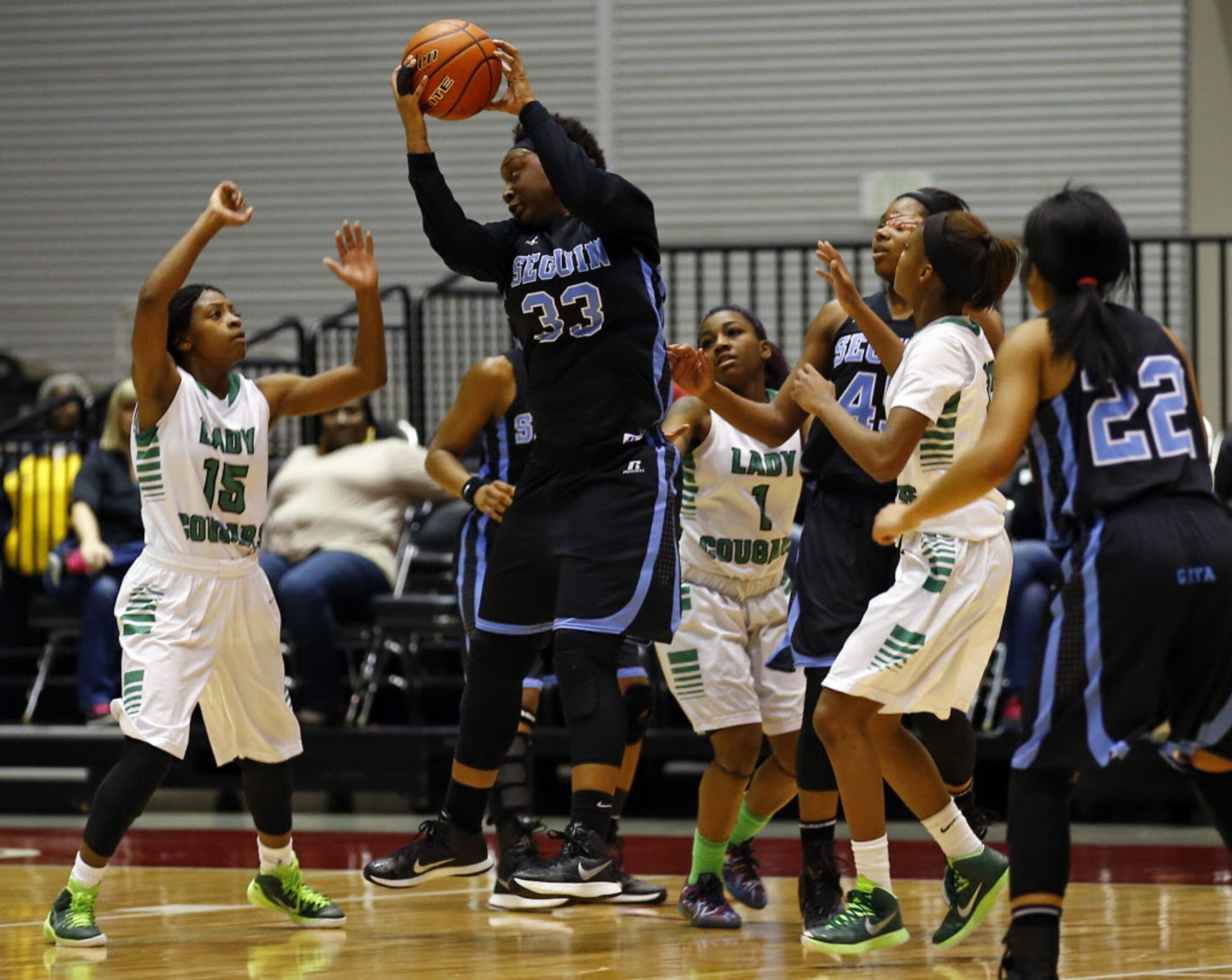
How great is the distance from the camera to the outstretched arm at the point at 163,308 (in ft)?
15.3

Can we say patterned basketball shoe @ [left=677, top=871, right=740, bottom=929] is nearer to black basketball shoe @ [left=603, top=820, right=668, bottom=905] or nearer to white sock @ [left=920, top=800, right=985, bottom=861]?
black basketball shoe @ [left=603, top=820, right=668, bottom=905]

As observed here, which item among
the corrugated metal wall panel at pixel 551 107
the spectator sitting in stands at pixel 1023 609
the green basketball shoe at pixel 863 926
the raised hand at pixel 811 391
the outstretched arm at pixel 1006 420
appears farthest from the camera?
the corrugated metal wall panel at pixel 551 107

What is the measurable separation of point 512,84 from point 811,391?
3.63 feet

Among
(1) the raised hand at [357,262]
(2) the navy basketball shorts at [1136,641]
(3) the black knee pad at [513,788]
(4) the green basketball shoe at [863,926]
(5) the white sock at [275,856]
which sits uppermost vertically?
(1) the raised hand at [357,262]

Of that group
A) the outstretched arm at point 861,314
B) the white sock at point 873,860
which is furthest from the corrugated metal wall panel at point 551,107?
the white sock at point 873,860

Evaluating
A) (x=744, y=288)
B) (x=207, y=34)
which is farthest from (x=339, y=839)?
(x=207, y=34)

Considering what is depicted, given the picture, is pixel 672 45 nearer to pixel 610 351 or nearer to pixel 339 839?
pixel 339 839

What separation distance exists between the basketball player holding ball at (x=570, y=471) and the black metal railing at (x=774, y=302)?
431 cm

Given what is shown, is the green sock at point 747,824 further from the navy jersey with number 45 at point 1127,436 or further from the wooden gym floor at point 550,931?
the navy jersey with number 45 at point 1127,436

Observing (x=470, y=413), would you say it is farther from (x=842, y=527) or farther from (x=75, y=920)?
(x=75, y=920)

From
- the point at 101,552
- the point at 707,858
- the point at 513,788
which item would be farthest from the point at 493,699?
the point at 101,552

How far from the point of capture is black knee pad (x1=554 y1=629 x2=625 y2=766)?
181 inches

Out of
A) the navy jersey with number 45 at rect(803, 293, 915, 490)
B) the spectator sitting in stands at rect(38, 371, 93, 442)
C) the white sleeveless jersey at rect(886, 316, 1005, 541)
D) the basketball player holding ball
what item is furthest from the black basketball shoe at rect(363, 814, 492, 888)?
the spectator sitting in stands at rect(38, 371, 93, 442)

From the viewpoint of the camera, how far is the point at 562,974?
423 centimetres
